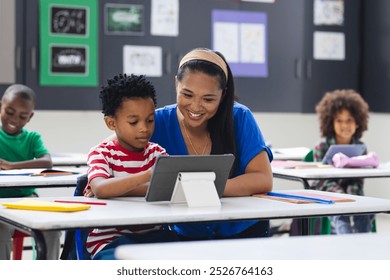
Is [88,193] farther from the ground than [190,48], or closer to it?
closer to it

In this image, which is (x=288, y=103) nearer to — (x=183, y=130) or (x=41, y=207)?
(x=183, y=130)

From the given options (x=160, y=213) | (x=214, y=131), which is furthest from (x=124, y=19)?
(x=160, y=213)

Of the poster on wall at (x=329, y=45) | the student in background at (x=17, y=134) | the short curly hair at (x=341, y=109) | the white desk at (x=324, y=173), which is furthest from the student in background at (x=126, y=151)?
the poster on wall at (x=329, y=45)

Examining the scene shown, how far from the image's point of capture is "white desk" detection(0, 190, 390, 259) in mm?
1887

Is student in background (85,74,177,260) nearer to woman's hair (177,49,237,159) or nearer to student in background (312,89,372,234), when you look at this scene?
woman's hair (177,49,237,159)

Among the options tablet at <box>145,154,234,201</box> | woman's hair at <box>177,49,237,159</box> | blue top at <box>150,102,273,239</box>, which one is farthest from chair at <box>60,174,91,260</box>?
woman's hair at <box>177,49,237,159</box>

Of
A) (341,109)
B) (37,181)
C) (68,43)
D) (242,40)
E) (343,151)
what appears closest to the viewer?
(37,181)

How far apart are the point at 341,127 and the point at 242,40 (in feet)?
5.88

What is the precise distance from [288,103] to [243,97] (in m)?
0.43

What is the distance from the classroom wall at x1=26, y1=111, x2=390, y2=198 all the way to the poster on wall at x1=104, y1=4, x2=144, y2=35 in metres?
0.64

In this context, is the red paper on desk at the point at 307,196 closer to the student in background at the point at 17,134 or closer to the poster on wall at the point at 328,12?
the student in background at the point at 17,134

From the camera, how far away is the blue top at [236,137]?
8.57 feet

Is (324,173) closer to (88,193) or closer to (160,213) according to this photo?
(88,193)

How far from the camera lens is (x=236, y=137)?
270cm
